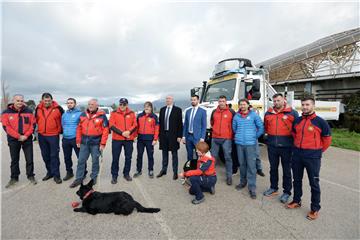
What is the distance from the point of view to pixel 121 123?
4348 millimetres

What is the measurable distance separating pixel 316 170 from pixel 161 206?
2.44m

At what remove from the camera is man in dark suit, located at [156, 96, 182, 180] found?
4598 mm

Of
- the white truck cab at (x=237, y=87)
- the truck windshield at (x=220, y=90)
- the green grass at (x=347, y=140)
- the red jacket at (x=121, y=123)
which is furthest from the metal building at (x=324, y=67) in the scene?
the red jacket at (x=121, y=123)

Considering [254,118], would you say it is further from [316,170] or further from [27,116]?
[27,116]

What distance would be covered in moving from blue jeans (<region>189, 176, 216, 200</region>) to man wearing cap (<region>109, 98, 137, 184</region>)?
1690 mm

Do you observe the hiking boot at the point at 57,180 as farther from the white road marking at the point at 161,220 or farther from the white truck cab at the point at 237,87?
the white truck cab at the point at 237,87

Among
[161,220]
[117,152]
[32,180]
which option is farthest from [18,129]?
[161,220]

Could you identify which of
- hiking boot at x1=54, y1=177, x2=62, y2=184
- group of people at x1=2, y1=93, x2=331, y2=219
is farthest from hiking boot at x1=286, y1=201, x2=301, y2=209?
hiking boot at x1=54, y1=177, x2=62, y2=184

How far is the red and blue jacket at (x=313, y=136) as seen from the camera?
2891 millimetres

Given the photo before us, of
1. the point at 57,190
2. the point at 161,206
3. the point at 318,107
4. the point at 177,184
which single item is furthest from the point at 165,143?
the point at 318,107

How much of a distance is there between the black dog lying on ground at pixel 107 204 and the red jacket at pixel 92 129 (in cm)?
125

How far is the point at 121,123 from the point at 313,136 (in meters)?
3.54

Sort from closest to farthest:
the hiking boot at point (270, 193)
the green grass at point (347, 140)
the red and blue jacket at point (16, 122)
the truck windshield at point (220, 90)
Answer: the hiking boot at point (270, 193), the red and blue jacket at point (16, 122), the truck windshield at point (220, 90), the green grass at point (347, 140)

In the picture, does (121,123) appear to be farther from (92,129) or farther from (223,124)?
(223,124)
